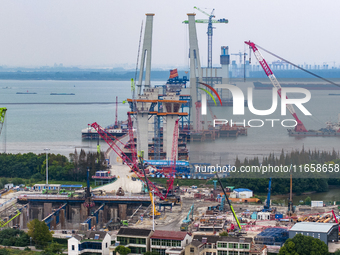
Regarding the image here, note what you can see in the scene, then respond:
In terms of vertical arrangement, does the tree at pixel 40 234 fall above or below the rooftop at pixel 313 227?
below

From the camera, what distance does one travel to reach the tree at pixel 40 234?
42.4ft

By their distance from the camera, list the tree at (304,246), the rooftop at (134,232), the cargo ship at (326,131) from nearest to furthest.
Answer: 1. the tree at (304,246)
2. the rooftop at (134,232)
3. the cargo ship at (326,131)

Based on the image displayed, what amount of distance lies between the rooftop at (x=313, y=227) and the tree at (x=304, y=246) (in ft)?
2.22

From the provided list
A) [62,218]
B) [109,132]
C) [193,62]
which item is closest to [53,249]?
[62,218]

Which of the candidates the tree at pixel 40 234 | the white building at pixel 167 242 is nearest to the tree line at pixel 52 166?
the tree at pixel 40 234

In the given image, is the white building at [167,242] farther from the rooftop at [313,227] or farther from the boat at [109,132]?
the boat at [109,132]

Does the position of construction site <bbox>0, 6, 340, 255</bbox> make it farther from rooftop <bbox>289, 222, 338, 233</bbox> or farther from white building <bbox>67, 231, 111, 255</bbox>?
white building <bbox>67, 231, 111, 255</bbox>

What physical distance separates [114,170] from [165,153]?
9.14 feet

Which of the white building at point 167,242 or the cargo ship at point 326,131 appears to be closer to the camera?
the white building at point 167,242

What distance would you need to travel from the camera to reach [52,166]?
19688 mm

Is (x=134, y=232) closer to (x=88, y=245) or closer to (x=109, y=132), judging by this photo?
(x=88, y=245)

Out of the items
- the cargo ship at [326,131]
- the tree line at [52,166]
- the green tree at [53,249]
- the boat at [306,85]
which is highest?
the boat at [306,85]

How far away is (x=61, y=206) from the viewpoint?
1616cm

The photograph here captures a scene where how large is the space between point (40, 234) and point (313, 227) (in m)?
4.64
